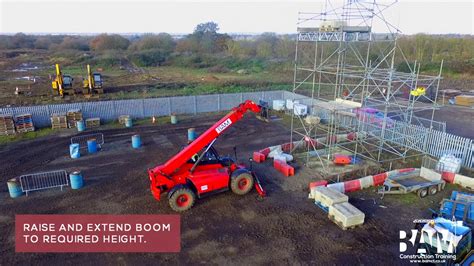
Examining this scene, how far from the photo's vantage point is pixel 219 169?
42.8 feet

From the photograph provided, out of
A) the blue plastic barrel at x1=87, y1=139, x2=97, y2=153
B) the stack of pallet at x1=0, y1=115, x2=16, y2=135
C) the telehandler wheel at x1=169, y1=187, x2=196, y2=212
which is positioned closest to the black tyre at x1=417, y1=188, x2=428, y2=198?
the telehandler wheel at x1=169, y1=187, x2=196, y2=212

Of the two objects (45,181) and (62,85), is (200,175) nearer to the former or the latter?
(45,181)

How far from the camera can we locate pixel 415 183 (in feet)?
44.2

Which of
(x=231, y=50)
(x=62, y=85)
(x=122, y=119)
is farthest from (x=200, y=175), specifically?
(x=231, y=50)

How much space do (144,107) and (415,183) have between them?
1893 centimetres

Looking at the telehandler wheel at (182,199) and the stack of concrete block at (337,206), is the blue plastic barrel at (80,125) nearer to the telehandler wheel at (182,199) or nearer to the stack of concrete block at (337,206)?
the telehandler wheel at (182,199)

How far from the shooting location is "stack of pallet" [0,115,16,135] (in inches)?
804

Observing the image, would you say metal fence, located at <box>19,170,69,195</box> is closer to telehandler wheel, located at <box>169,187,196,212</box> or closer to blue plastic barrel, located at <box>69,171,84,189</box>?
blue plastic barrel, located at <box>69,171,84,189</box>

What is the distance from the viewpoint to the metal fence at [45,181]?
1388 centimetres

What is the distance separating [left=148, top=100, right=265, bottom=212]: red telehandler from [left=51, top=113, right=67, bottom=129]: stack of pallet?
515 inches

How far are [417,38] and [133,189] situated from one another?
5265cm

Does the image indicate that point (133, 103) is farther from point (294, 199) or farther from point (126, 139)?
point (294, 199)

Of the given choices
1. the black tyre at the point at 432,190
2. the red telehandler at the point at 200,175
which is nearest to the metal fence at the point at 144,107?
the red telehandler at the point at 200,175

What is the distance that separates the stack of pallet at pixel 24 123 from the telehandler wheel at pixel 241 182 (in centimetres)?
1620
